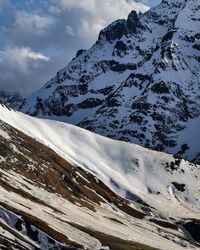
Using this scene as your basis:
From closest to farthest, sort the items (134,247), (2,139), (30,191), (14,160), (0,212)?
(0,212), (134,247), (30,191), (14,160), (2,139)

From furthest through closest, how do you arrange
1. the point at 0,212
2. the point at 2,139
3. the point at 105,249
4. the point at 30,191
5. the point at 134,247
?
the point at 2,139 < the point at 30,191 < the point at 134,247 < the point at 105,249 < the point at 0,212

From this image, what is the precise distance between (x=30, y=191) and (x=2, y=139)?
4241 cm

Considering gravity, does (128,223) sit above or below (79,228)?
above

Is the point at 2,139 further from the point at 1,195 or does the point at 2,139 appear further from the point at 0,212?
the point at 0,212

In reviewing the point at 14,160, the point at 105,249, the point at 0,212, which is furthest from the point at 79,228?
the point at 14,160

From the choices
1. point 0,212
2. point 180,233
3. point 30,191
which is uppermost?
point 180,233

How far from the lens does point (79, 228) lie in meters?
132

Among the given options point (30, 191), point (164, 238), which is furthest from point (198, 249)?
point (30, 191)

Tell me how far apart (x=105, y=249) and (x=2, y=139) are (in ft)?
281

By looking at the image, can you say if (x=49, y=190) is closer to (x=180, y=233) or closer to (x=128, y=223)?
(x=128, y=223)

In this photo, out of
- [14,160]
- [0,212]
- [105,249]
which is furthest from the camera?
[14,160]

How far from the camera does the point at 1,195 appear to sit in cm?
13162

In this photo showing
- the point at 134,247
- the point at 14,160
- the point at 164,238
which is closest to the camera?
the point at 134,247

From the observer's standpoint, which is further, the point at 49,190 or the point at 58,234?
the point at 49,190
